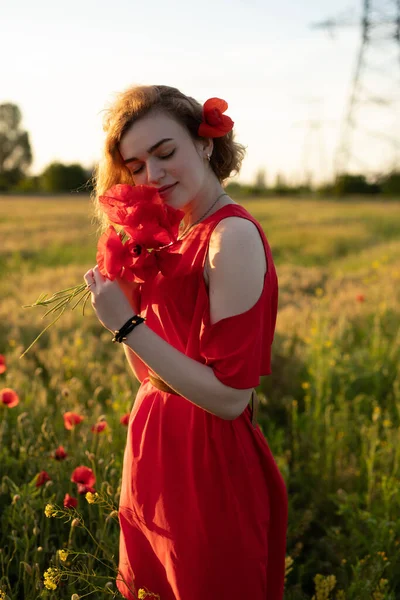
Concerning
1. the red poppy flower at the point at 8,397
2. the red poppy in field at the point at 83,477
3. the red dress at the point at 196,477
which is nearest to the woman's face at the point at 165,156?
the red dress at the point at 196,477

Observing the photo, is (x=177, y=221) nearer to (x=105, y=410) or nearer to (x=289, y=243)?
(x=105, y=410)

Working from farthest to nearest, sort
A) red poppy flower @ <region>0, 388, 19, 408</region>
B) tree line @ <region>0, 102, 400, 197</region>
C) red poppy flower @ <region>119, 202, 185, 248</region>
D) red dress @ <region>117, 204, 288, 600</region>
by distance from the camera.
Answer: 1. tree line @ <region>0, 102, 400, 197</region>
2. red poppy flower @ <region>0, 388, 19, 408</region>
3. red dress @ <region>117, 204, 288, 600</region>
4. red poppy flower @ <region>119, 202, 185, 248</region>

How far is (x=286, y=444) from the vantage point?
355 cm

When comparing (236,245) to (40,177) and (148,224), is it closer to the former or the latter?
(148,224)

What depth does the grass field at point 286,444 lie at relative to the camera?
2176mm

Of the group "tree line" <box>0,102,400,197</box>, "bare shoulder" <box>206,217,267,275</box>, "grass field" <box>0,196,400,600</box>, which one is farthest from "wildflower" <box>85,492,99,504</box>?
"tree line" <box>0,102,400,197</box>

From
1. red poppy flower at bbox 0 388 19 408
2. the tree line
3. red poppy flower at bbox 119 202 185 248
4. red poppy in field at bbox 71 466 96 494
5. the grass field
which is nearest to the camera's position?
red poppy flower at bbox 119 202 185 248

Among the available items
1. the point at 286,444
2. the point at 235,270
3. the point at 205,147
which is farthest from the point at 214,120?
the point at 286,444

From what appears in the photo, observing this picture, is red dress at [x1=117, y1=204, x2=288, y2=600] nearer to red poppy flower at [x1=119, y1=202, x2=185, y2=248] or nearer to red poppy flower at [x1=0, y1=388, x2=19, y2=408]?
red poppy flower at [x1=119, y1=202, x2=185, y2=248]

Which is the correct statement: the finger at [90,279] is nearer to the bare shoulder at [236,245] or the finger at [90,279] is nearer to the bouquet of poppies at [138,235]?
the bouquet of poppies at [138,235]

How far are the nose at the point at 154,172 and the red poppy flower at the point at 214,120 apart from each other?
0.18 meters

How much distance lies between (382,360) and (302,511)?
5.80 feet

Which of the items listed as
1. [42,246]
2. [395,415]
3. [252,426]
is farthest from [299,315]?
[42,246]

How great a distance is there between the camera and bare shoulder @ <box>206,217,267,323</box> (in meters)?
1.43
